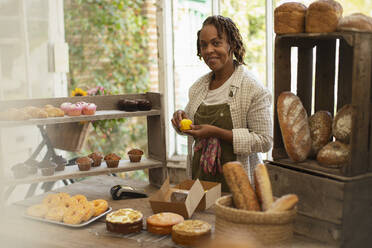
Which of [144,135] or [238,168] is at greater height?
[238,168]

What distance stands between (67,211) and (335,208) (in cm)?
97

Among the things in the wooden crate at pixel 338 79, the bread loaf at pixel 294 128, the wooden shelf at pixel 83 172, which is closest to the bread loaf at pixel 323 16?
the wooden crate at pixel 338 79

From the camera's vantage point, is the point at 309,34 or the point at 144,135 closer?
the point at 309,34

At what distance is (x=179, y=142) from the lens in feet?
11.2

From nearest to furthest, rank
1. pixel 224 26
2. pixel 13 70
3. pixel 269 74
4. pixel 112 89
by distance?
1. pixel 224 26
2. pixel 269 74
3. pixel 13 70
4. pixel 112 89

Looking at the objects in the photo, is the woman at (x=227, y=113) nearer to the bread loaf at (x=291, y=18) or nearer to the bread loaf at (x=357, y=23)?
the bread loaf at (x=291, y=18)

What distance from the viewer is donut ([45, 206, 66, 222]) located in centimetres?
159

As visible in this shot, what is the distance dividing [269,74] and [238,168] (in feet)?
5.48

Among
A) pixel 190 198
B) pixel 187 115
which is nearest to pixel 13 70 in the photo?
pixel 187 115

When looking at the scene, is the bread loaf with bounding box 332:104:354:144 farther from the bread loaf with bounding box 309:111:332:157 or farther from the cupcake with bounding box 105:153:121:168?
the cupcake with bounding box 105:153:121:168

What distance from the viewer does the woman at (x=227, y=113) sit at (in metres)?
1.95

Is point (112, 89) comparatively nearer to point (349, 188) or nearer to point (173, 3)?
point (173, 3)

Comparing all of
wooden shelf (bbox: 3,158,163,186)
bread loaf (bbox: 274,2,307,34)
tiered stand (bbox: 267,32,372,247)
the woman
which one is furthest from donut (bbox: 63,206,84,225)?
bread loaf (bbox: 274,2,307,34)

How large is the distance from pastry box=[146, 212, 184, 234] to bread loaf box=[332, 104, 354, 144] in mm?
616
